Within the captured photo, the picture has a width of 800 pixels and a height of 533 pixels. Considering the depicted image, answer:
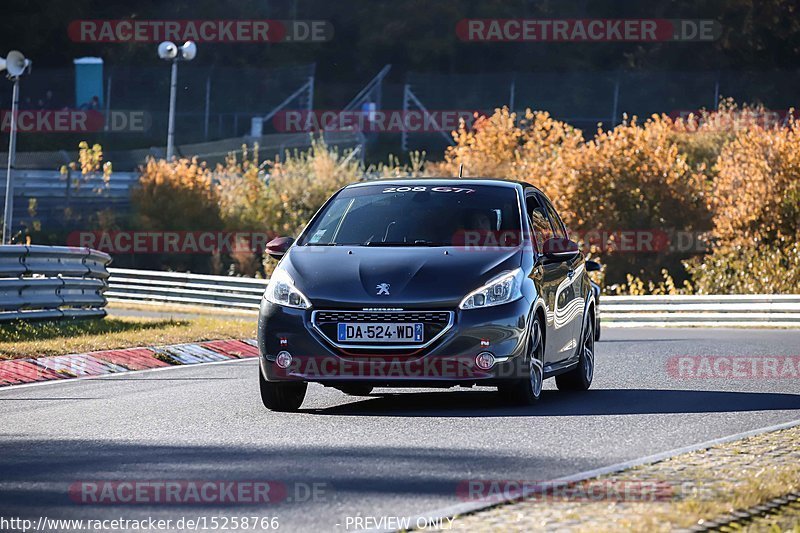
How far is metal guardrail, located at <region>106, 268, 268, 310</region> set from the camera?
35750 millimetres

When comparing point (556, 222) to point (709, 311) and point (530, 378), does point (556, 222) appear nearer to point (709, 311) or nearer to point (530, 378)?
Result: point (530, 378)

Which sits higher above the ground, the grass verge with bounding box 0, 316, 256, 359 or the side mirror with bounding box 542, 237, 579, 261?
the side mirror with bounding box 542, 237, 579, 261

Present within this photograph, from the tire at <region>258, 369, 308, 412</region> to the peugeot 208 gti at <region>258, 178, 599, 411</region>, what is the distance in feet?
0.03

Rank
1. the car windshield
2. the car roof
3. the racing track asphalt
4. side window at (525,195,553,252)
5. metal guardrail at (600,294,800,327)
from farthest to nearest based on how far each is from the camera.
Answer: metal guardrail at (600,294,800,327) < the car roof < side window at (525,195,553,252) < the car windshield < the racing track asphalt

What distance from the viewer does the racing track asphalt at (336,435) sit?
295 inches

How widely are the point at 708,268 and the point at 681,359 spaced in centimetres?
2303

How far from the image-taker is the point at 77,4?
69.5 metres

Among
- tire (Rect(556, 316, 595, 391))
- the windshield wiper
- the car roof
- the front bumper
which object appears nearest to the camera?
the front bumper

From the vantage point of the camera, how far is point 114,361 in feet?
52.9

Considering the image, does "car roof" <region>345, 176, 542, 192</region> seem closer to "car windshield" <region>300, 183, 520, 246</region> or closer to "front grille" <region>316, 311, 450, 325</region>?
"car windshield" <region>300, 183, 520, 246</region>

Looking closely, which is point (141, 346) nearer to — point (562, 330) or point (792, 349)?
point (562, 330)

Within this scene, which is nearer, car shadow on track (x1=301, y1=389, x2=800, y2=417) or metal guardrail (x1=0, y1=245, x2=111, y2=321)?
car shadow on track (x1=301, y1=389, x2=800, y2=417)

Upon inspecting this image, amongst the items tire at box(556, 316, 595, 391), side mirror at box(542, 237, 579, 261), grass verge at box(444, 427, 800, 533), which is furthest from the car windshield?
grass verge at box(444, 427, 800, 533)

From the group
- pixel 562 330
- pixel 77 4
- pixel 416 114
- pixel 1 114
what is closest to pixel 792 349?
pixel 562 330
